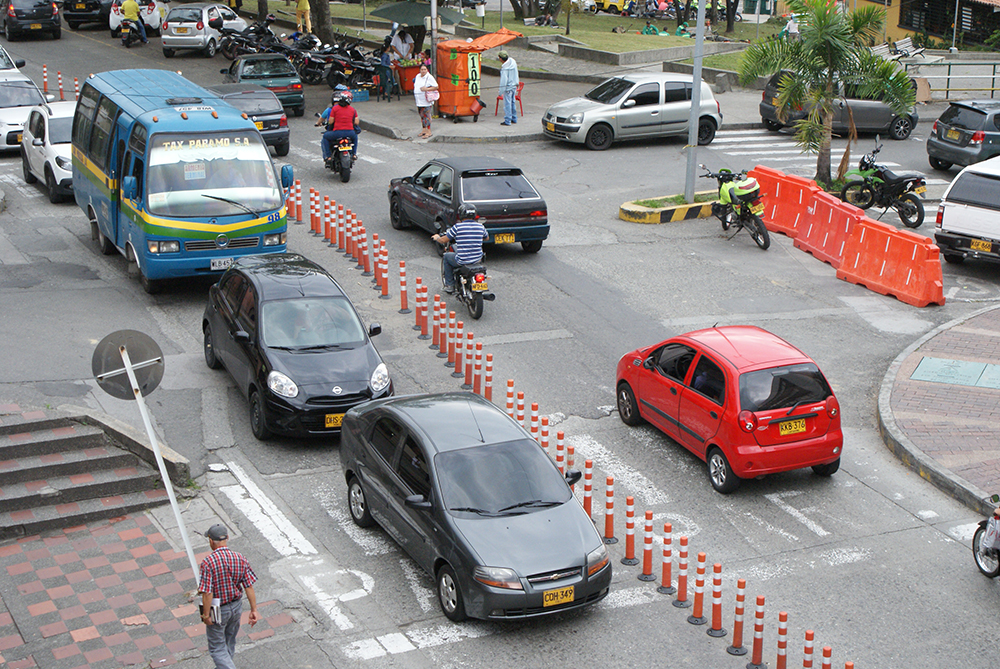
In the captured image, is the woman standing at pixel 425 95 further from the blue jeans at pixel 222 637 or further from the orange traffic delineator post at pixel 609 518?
the blue jeans at pixel 222 637

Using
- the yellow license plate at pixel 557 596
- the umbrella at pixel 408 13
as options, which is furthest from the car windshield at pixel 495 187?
the umbrella at pixel 408 13

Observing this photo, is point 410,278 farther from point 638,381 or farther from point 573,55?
point 573,55

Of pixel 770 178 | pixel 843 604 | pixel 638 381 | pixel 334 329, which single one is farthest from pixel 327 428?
pixel 770 178

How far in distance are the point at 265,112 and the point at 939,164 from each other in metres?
16.4

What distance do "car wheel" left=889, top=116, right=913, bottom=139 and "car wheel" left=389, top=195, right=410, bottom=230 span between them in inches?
631

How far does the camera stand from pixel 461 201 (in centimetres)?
1811

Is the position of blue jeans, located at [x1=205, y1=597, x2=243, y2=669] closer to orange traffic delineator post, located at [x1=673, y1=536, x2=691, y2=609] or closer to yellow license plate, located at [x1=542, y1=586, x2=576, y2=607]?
yellow license plate, located at [x1=542, y1=586, x2=576, y2=607]

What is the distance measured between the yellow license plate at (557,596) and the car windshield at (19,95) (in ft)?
72.9

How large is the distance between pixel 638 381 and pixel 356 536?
4.12m

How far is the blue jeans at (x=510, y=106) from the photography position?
28953 millimetres

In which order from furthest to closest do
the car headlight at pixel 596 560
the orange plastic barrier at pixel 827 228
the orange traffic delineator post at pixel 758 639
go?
the orange plastic barrier at pixel 827 228
the car headlight at pixel 596 560
the orange traffic delineator post at pixel 758 639

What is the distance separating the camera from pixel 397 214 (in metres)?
20.1

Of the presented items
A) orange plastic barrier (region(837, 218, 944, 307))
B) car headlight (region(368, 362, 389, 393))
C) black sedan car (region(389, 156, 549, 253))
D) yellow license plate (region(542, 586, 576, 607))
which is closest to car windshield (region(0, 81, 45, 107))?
black sedan car (region(389, 156, 549, 253))

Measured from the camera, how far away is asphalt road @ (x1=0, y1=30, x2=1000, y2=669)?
29.5ft
